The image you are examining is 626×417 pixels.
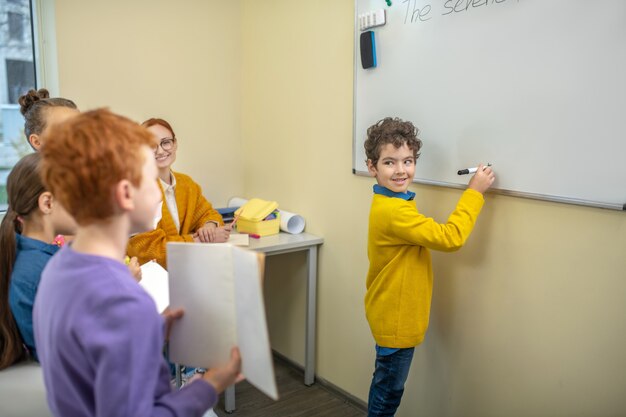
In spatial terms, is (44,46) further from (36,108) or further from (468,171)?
(468,171)

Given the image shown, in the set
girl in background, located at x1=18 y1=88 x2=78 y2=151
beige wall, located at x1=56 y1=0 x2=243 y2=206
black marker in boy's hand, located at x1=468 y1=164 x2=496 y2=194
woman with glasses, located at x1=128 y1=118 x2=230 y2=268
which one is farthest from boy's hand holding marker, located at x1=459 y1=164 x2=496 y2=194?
beige wall, located at x1=56 y1=0 x2=243 y2=206

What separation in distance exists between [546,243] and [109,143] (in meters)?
1.43

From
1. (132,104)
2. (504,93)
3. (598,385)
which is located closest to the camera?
(598,385)

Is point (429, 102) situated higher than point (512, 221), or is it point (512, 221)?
point (429, 102)

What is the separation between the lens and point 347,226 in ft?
8.59

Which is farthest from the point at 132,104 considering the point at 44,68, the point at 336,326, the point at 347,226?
the point at 336,326

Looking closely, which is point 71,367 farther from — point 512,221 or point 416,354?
point 416,354

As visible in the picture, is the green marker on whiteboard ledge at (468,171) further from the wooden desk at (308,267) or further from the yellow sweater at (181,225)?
the yellow sweater at (181,225)

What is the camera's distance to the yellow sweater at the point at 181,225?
7.54 ft

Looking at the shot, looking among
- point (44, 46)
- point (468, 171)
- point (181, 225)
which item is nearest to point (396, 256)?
point (468, 171)

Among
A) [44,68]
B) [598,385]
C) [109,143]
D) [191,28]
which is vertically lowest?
[598,385]

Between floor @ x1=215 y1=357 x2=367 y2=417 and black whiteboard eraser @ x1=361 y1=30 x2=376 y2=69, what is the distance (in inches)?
64.7

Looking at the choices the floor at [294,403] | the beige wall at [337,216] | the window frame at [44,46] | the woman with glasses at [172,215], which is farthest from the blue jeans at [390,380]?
the window frame at [44,46]

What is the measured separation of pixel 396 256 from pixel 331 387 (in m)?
1.21
